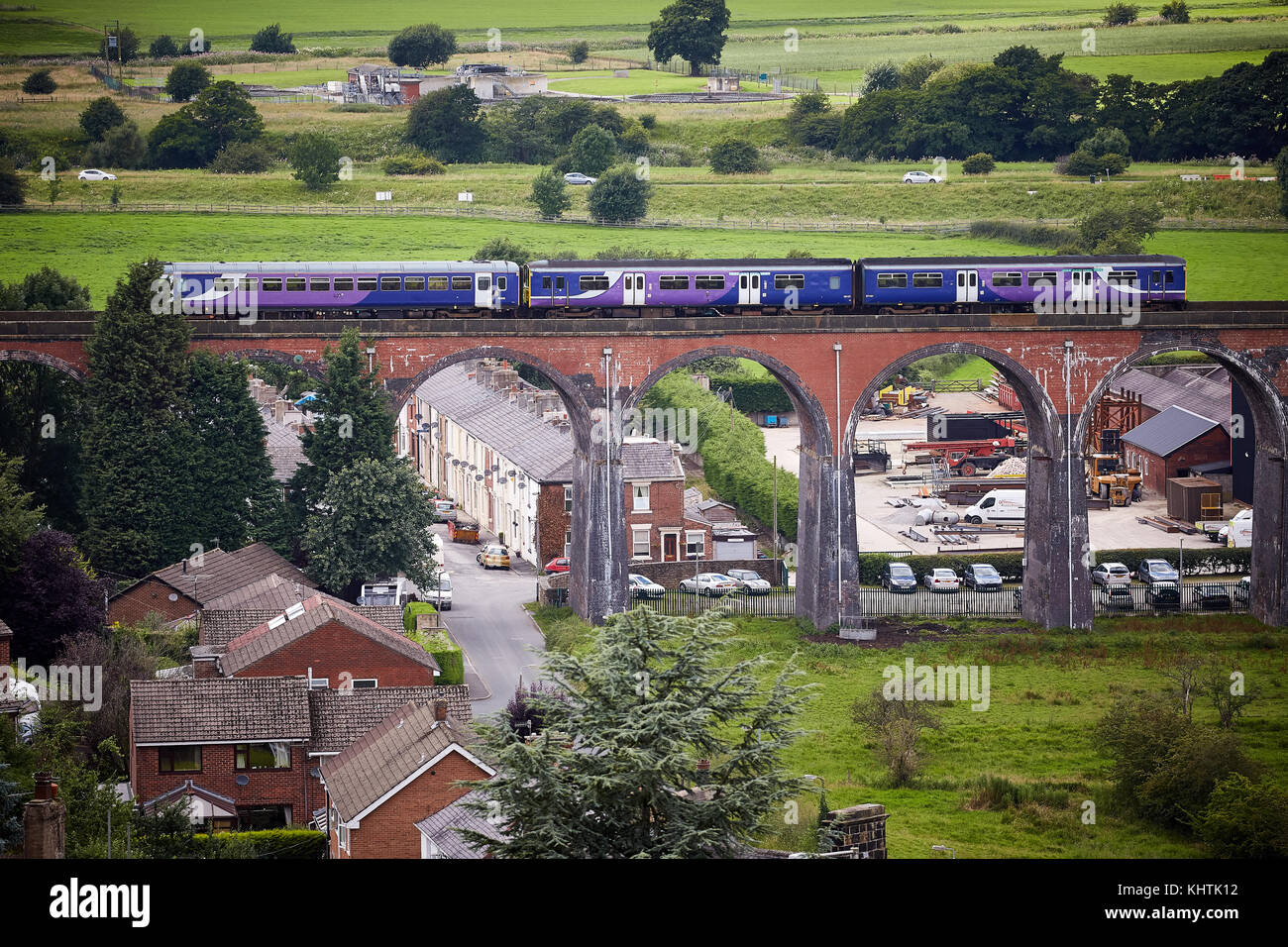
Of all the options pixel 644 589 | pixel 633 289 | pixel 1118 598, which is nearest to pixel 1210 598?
pixel 1118 598

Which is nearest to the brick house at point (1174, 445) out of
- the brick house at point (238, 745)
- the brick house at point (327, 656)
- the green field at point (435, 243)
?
the green field at point (435, 243)

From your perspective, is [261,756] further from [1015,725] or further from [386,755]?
[1015,725]

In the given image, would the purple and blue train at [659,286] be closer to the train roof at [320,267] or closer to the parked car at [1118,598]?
the train roof at [320,267]

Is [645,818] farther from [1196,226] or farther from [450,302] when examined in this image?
[1196,226]

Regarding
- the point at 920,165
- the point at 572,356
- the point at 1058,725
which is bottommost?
the point at 1058,725

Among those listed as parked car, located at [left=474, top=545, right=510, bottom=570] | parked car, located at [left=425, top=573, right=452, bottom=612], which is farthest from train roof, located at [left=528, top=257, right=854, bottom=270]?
parked car, located at [left=474, top=545, right=510, bottom=570]
